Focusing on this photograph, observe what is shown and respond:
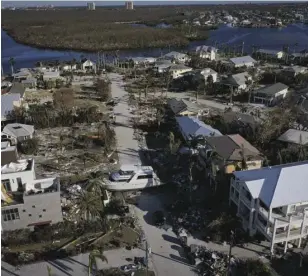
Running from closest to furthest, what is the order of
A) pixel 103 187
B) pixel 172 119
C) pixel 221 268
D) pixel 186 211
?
pixel 221 268 < pixel 186 211 < pixel 103 187 < pixel 172 119

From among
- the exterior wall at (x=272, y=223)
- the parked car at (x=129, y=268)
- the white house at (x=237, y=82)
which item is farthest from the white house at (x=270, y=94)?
the parked car at (x=129, y=268)

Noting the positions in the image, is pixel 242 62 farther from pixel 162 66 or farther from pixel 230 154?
pixel 230 154

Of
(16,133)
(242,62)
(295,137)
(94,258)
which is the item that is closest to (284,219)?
(94,258)

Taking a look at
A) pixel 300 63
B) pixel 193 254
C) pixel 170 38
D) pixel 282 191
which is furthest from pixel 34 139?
pixel 170 38

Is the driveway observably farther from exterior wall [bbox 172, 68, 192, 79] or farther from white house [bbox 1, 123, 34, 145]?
exterior wall [bbox 172, 68, 192, 79]

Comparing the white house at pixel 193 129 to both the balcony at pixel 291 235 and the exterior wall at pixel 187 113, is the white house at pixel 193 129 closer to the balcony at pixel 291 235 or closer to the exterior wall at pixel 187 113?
the exterior wall at pixel 187 113

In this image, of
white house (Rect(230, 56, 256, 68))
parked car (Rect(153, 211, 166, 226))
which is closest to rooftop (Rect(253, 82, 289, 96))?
white house (Rect(230, 56, 256, 68))

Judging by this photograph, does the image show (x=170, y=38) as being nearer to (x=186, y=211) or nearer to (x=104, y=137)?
(x=104, y=137)
